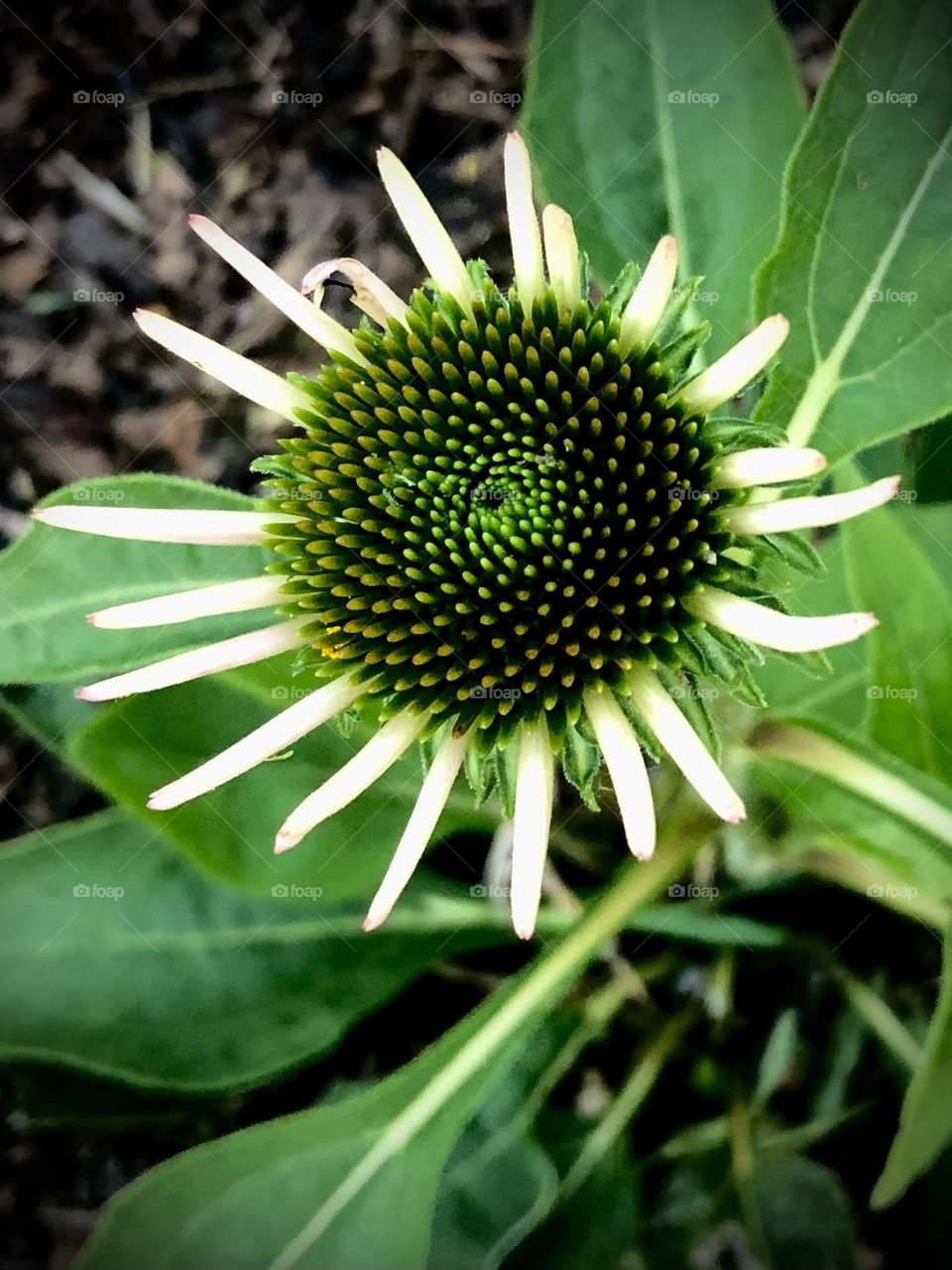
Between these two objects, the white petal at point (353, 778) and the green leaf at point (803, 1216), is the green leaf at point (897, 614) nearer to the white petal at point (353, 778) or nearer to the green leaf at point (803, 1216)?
the white petal at point (353, 778)

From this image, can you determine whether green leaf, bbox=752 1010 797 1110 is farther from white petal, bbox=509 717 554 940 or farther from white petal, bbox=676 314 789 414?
white petal, bbox=676 314 789 414

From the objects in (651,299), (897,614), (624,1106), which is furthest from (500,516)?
(624,1106)

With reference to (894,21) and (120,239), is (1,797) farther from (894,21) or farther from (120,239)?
(894,21)

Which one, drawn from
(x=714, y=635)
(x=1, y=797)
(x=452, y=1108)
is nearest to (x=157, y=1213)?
(x=452, y=1108)

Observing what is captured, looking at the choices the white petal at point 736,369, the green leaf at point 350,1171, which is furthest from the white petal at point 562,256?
the green leaf at point 350,1171

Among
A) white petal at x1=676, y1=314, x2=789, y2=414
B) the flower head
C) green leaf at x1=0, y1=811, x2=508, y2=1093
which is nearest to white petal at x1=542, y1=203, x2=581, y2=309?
the flower head
